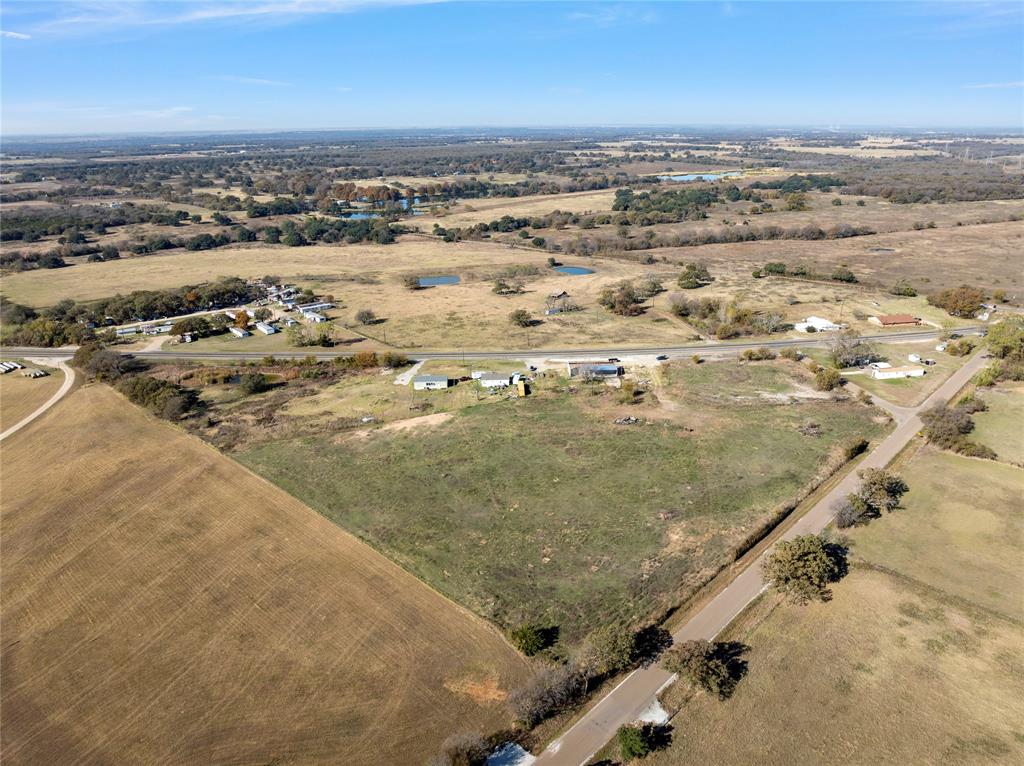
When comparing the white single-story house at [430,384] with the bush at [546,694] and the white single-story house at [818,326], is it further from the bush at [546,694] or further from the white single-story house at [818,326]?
the white single-story house at [818,326]

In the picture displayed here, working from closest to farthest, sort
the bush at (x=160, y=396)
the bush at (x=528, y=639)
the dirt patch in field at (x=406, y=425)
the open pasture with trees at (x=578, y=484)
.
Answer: the bush at (x=528, y=639) < the open pasture with trees at (x=578, y=484) < the dirt patch in field at (x=406, y=425) < the bush at (x=160, y=396)

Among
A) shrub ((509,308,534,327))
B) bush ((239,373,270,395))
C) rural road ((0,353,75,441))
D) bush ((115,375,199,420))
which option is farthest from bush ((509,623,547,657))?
shrub ((509,308,534,327))

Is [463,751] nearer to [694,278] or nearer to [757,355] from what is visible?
[757,355]

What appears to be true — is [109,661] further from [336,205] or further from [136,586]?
[336,205]

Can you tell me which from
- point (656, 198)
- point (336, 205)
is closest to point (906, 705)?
point (656, 198)

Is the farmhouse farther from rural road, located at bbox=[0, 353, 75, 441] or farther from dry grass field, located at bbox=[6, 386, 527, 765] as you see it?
rural road, located at bbox=[0, 353, 75, 441]

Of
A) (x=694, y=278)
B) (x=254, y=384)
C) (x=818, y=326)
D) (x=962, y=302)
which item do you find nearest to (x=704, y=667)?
(x=254, y=384)

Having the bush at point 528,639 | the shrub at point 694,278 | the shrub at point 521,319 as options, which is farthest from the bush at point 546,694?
the shrub at point 694,278
